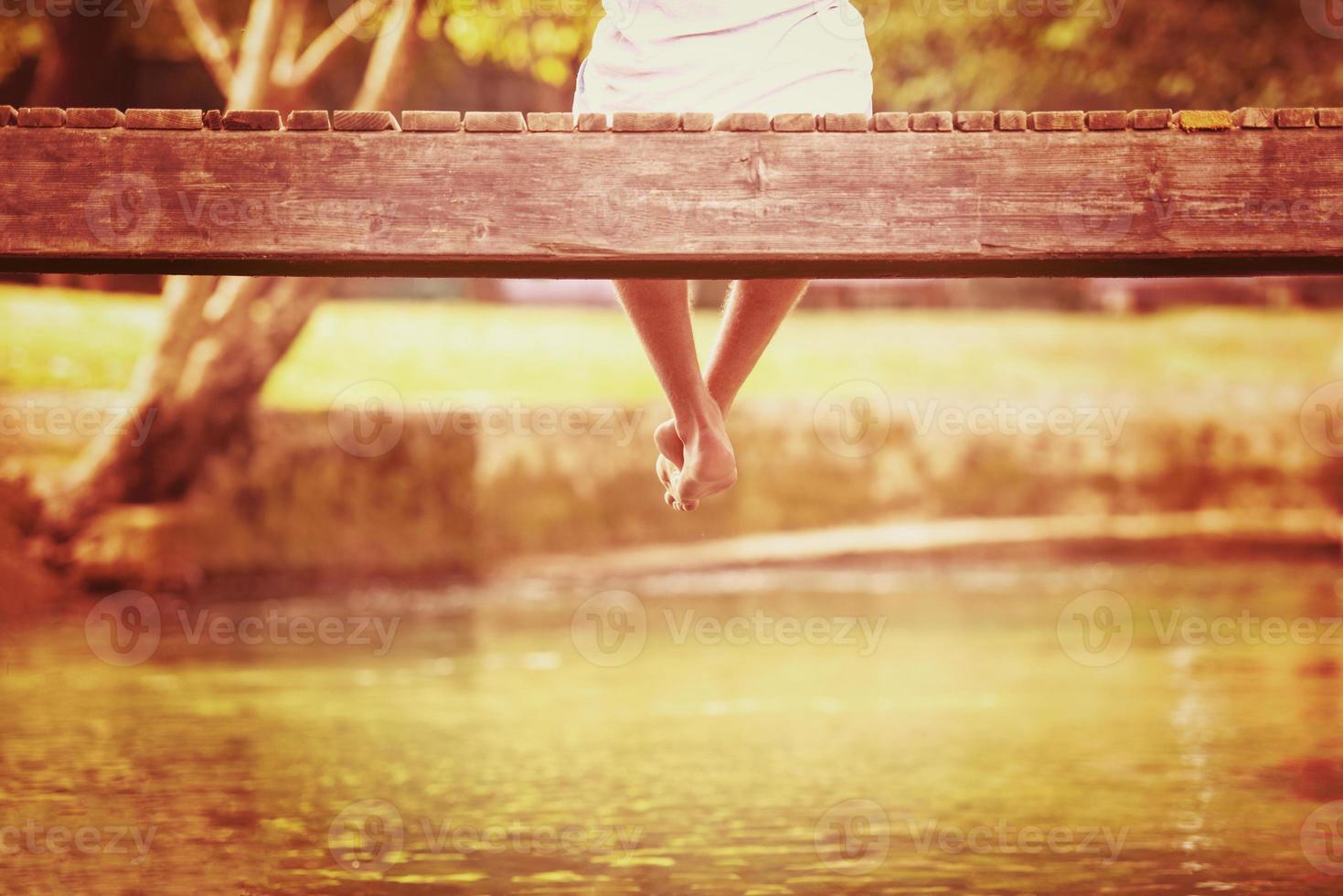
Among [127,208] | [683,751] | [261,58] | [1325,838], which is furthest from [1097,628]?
[127,208]

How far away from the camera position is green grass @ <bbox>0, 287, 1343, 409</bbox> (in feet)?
47.0

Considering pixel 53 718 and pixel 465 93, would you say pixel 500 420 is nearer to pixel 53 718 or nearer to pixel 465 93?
pixel 53 718

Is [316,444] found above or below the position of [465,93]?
below

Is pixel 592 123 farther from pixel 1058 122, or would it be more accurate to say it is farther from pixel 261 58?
pixel 261 58

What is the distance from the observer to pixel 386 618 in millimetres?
10812

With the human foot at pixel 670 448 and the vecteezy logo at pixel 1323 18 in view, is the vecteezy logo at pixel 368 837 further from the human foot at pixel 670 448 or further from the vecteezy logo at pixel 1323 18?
the vecteezy logo at pixel 1323 18

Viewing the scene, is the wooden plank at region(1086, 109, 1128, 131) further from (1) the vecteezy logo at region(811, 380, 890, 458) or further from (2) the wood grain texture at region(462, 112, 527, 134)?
(1) the vecteezy logo at region(811, 380, 890, 458)

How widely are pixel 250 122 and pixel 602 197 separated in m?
0.62

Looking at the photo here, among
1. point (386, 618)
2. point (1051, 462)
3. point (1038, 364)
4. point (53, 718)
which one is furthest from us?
point (1038, 364)

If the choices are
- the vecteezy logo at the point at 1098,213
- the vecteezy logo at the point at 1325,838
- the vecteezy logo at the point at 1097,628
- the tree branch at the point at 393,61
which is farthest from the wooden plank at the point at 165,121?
the tree branch at the point at 393,61

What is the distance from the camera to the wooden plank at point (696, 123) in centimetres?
303

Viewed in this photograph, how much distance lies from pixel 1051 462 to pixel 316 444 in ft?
19.2

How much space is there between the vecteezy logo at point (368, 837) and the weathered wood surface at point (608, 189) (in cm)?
196

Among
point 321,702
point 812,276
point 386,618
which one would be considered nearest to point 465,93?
point 386,618
